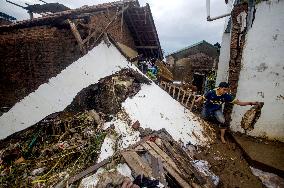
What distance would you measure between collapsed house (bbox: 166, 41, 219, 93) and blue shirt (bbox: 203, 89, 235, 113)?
503 inches

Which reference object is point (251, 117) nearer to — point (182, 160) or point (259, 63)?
point (259, 63)

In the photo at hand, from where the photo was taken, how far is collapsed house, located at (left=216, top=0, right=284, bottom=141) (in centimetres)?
→ 625

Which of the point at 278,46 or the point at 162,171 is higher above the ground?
the point at 278,46

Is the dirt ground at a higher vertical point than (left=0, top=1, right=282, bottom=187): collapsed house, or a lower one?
lower

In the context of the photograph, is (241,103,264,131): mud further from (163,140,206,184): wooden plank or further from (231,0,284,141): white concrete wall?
(163,140,206,184): wooden plank

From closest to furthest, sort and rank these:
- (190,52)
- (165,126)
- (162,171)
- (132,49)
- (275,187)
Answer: (162,171)
(275,187)
(165,126)
(132,49)
(190,52)

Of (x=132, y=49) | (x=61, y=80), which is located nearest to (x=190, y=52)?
(x=132, y=49)

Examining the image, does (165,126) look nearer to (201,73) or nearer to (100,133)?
(100,133)

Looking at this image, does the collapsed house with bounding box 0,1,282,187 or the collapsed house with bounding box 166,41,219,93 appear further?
the collapsed house with bounding box 166,41,219,93

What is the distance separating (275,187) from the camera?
4555 millimetres

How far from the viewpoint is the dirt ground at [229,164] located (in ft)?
15.2

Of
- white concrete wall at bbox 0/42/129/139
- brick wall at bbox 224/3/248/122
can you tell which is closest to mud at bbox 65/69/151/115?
white concrete wall at bbox 0/42/129/139

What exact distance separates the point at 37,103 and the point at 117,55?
2645 mm

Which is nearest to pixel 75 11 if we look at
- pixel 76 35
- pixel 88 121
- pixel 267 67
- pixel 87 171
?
pixel 76 35
